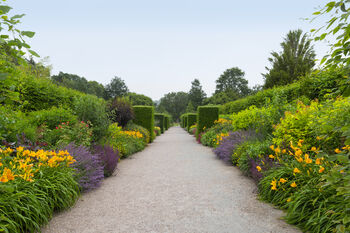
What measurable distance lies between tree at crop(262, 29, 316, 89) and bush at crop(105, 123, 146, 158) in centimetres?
2171

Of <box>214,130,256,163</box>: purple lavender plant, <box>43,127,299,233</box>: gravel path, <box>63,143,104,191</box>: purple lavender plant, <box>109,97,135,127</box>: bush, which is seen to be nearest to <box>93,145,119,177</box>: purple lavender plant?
<box>43,127,299,233</box>: gravel path

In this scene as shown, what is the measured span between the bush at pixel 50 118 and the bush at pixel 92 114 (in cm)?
89

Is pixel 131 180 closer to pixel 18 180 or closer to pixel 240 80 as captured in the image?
pixel 18 180

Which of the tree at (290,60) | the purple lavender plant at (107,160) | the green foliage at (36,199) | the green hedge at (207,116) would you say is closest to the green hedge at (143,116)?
the green hedge at (207,116)

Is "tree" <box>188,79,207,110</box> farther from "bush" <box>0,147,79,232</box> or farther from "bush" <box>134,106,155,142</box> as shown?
"bush" <box>0,147,79,232</box>

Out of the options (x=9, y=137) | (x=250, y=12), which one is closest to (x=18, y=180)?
(x=9, y=137)

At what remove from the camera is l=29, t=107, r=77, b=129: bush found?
5770 millimetres

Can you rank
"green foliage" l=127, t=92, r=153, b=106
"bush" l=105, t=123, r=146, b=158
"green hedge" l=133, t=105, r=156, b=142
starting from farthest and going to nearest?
1. "green foliage" l=127, t=92, r=153, b=106
2. "green hedge" l=133, t=105, r=156, b=142
3. "bush" l=105, t=123, r=146, b=158

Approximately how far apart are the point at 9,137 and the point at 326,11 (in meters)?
5.62

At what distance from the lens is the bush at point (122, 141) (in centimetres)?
771

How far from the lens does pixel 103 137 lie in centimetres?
751

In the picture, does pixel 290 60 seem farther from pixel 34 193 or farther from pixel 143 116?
pixel 34 193

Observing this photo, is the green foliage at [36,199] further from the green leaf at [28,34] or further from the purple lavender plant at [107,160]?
the green leaf at [28,34]

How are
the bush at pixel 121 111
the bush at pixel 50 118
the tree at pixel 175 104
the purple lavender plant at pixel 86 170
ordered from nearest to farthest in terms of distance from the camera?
the purple lavender plant at pixel 86 170 < the bush at pixel 50 118 < the bush at pixel 121 111 < the tree at pixel 175 104
